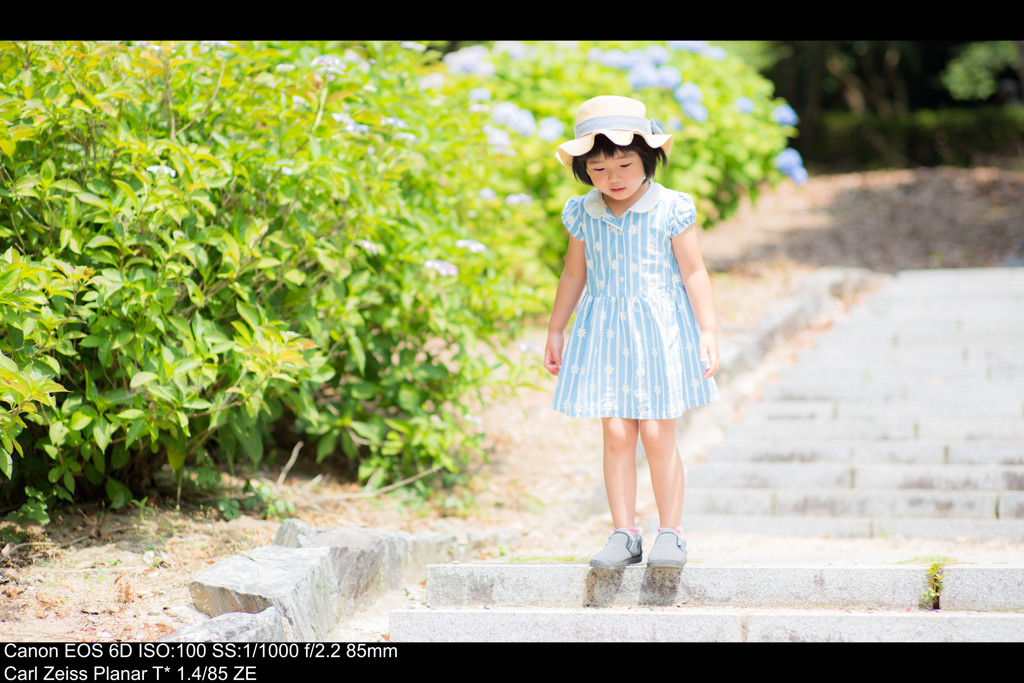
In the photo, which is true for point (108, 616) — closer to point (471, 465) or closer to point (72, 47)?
point (72, 47)

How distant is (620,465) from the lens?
287 cm

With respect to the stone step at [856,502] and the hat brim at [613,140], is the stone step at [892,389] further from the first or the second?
the hat brim at [613,140]

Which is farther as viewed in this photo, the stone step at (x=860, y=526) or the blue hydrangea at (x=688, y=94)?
the blue hydrangea at (x=688, y=94)

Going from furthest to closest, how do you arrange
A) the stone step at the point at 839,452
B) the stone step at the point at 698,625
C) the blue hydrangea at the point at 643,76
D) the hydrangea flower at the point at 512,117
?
the blue hydrangea at the point at 643,76, the hydrangea flower at the point at 512,117, the stone step at the point at 839,452, the stone step at the point at 698,625

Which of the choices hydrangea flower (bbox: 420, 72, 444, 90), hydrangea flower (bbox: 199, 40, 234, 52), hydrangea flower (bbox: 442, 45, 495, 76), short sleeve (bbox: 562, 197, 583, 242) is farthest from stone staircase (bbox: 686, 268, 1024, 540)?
hydrangea flower (bbox: 442, 45, 495, 76)

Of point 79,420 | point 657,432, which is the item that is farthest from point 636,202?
point 79,420

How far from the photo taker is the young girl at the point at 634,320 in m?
2.76

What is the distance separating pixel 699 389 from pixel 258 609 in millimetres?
1450

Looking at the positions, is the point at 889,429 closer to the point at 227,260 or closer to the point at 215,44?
the point at 227,260

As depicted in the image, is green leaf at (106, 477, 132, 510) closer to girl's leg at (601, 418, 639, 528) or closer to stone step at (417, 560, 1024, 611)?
stone step at (417, 560, 1024, 611)

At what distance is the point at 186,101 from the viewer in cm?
346

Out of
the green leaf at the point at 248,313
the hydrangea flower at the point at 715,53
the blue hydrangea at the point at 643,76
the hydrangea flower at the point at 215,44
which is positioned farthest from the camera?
the hydrangea flower at the point at 715,53

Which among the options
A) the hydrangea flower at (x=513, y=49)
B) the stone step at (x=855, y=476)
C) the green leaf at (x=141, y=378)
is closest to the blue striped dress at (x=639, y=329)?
the green leaf at (x=141, y=378)

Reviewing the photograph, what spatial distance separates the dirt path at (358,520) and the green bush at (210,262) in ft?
0.72
